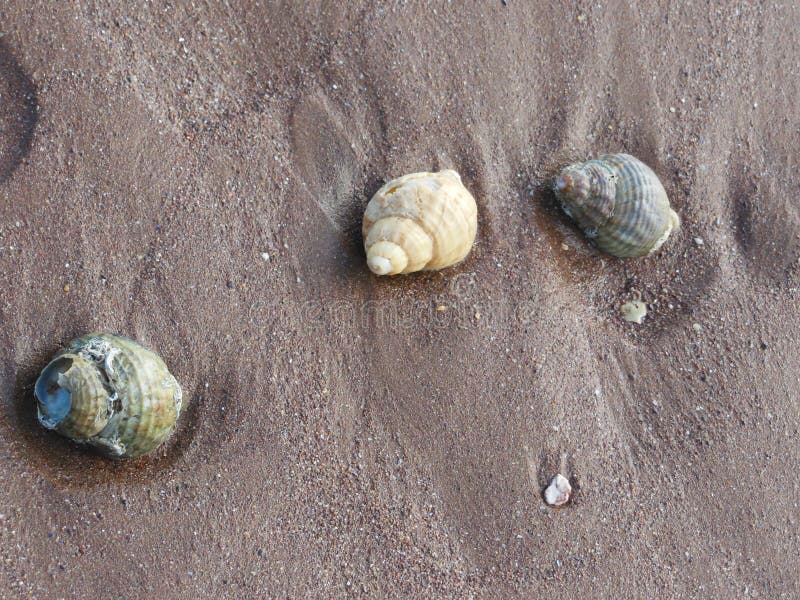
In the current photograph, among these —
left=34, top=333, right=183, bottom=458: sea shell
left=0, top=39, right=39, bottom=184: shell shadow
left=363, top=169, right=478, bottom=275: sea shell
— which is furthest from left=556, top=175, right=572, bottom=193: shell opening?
left=0, top=39, right=39, bottom=184: shell shadow

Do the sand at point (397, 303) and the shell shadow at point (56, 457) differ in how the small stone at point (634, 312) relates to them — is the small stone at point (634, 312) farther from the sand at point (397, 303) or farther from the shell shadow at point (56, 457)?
the shell shadow at point (56, 457)

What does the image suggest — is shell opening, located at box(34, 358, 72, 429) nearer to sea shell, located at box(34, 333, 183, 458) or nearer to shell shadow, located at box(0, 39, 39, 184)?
sea shell, located at box(34, 333, 183, 458)

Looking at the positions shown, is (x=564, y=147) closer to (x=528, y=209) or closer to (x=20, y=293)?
(x=528, y=209)

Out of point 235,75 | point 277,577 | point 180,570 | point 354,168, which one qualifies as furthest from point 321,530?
point 235,75

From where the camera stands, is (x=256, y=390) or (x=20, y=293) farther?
(x=256, y=390)

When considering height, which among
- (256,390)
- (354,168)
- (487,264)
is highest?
(354,168)

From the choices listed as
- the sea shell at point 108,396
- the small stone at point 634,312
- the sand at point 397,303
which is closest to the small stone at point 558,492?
the sand at point 397,303
